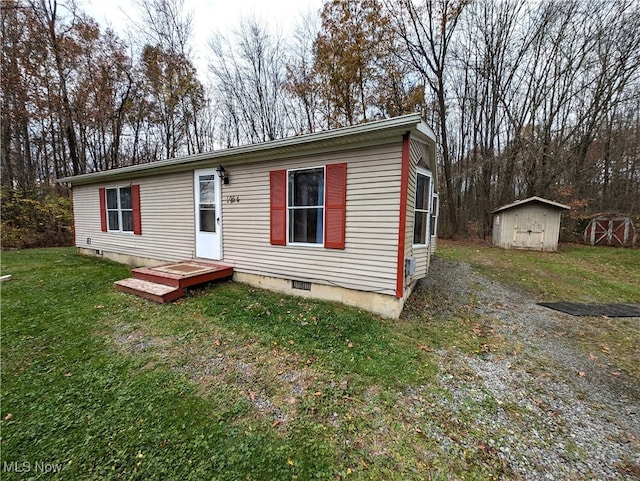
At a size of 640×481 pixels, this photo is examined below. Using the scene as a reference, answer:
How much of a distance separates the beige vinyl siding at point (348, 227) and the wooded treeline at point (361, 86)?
10.6 m

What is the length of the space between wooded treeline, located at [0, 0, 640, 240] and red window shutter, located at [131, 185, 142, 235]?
9030mm

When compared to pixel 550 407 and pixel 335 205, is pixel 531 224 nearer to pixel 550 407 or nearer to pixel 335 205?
pixel 335 205

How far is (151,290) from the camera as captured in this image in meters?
4.55

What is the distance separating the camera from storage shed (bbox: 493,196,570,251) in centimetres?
1051

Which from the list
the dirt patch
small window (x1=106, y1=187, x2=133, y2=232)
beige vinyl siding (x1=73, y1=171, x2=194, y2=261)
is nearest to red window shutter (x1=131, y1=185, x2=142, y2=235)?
beige vinyl siding (x1=73, y1=171, x2=194, y2=261)

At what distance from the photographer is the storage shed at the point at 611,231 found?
11.2 meters

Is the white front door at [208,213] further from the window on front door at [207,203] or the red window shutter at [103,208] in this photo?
the red window shutter at [103,208]

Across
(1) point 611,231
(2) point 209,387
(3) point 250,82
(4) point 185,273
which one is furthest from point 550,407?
(3) point 250,82

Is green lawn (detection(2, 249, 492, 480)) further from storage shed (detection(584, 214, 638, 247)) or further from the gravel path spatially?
Answer: storage shed (detection(584, 214, 638, 247))

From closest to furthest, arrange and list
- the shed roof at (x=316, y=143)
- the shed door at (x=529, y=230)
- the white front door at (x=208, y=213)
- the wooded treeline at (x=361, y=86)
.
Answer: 1. the shed roof at (x=316, y=143)
2. the white front door at (x=208, y=213)
3. the shed door at (x=529, y=230)
4. the wooded treeline at (x=361, y=86)

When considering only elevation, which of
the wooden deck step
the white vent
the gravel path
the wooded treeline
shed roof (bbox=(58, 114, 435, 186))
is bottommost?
the gravel path

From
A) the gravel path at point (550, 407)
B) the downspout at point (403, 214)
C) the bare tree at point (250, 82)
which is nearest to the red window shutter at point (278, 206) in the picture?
the downspout at point (403, 214)

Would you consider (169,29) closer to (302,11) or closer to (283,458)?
(302,11)

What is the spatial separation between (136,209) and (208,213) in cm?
270
